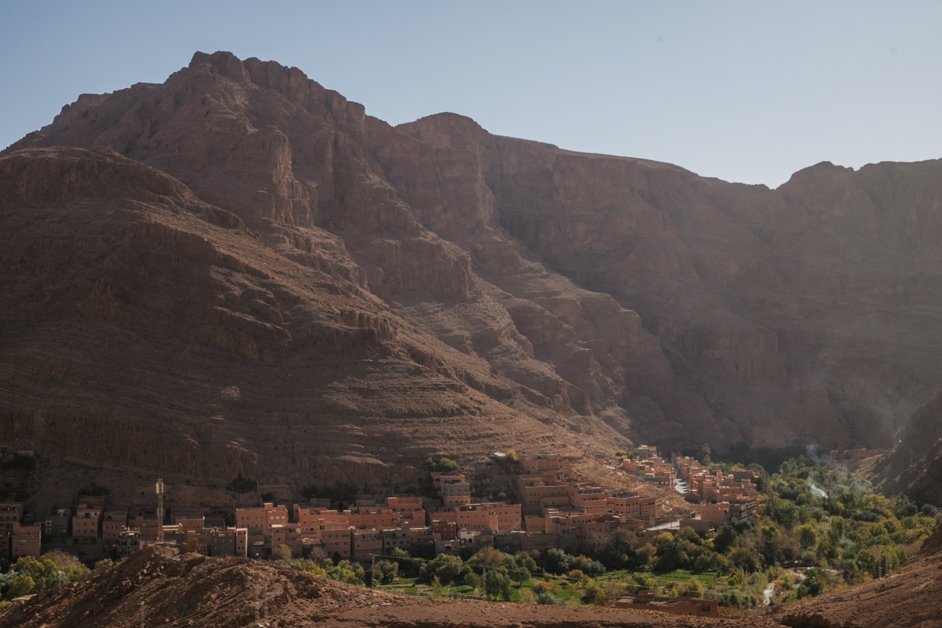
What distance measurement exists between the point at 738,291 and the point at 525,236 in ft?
77.9

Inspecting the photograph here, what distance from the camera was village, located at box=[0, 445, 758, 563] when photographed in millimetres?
56250

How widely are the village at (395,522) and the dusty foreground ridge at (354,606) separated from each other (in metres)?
22.6

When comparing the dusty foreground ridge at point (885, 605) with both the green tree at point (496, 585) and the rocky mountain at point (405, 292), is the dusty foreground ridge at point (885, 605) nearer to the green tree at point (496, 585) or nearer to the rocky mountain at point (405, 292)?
the green tree at point (496, 585)

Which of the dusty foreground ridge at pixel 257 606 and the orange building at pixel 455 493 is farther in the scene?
the orange building at pixel 455 493

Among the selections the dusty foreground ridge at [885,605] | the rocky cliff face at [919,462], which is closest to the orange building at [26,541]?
the dusty foreground ridge at [885,605]

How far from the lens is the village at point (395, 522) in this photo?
56250mm

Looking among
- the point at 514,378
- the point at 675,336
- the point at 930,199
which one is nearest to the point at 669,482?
the point at 514,378

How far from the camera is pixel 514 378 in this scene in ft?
326

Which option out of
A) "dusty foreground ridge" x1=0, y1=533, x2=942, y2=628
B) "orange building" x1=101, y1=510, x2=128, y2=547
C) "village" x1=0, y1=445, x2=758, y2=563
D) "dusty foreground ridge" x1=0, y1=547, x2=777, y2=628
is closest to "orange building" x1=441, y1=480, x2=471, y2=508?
"village" x1=0, y1=445, x2=758, y2=563

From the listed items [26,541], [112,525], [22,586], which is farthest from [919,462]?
[22,586]

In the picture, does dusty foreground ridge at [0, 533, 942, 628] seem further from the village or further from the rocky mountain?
the rocky mountain

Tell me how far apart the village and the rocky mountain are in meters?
3.14

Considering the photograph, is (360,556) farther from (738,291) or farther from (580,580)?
(738,291)

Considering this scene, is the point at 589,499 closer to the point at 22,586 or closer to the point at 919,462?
the point at 919,462
